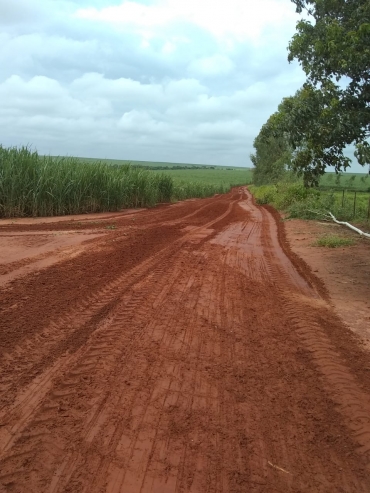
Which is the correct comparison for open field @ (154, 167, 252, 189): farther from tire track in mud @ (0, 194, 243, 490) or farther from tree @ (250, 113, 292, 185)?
tire track in mud @ (0, 194, 243, 490)

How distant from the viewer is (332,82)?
684 cm

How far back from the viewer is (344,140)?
694cm

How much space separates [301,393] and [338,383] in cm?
43

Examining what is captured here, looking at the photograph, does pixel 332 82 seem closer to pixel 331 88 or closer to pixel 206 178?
pixel 331 88

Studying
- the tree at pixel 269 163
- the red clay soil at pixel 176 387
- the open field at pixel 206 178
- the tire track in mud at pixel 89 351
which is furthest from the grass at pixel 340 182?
the open field at pixel 206 178

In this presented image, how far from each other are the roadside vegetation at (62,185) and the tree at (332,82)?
11.4 meters

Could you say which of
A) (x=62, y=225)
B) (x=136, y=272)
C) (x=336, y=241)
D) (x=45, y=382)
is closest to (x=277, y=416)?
(x=45, y=382)

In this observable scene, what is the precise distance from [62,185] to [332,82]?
12.8 m

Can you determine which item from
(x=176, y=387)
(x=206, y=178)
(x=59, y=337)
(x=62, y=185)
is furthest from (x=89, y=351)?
(x=206, y=178)

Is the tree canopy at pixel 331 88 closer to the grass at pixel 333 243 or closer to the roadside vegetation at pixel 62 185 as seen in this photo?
the grass at pixel 333 243

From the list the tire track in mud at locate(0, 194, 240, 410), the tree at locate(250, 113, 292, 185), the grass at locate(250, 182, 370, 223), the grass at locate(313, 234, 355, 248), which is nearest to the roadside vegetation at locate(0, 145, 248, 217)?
the grass at locate(250, 182, 370, 223)

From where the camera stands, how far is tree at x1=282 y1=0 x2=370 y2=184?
21.0 feet

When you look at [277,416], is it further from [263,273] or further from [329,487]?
[263,273]

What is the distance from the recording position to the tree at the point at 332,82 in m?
6.41
